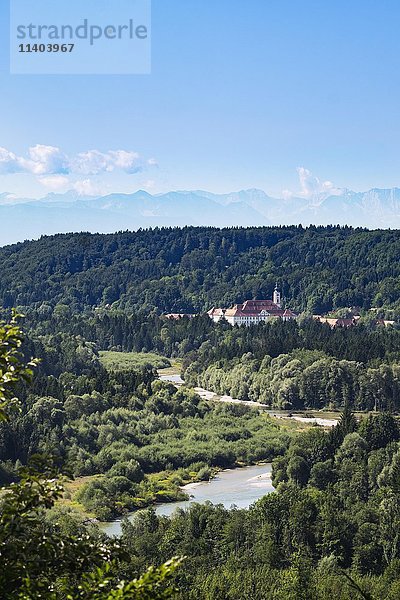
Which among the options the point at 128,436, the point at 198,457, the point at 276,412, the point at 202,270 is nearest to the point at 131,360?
the point at 276,412

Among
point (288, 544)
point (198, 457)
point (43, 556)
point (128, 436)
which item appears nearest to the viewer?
point (43, 556)

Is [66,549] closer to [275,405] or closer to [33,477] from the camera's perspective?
[33,477]

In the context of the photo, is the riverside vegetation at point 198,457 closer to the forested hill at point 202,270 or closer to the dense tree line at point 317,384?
the dense tree line at point 317,384

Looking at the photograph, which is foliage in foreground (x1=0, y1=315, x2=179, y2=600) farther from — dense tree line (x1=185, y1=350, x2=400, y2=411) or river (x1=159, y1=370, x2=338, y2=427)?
dense tree line (x1=185, y1=350, x2=400, y2=411)

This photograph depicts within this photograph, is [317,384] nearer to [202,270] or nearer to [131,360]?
[131,360]

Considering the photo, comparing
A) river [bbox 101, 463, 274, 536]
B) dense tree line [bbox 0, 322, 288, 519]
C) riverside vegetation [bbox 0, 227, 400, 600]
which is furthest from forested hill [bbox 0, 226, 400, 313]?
river [bbox 101, 463, 274, 536]

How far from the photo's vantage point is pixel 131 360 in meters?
102

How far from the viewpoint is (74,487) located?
47.2 m

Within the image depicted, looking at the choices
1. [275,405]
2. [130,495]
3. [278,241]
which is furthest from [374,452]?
[278,241]

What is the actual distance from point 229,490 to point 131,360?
5518 cm

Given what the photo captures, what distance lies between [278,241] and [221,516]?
166 meters

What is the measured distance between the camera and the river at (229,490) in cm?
4309

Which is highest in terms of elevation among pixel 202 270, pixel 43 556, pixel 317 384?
pixel 202 270

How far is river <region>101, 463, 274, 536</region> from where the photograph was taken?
4309 cm
